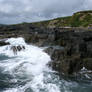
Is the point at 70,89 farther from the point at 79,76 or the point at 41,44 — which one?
the point at 41,44

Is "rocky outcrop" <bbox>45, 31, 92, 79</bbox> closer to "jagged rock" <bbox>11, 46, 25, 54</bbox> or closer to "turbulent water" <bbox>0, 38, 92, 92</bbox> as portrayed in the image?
"turbulent water" <bbox>0, 38, 92, 92</bbox>

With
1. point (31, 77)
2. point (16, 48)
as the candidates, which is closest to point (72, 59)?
point (31, 77)

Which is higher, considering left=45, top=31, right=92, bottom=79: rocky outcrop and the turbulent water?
left=45, top=31, right=92, bottom=79: rocky outcrop

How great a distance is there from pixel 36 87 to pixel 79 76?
5323mm

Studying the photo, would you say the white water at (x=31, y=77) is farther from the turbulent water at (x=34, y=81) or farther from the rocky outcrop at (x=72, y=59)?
the rocky outcrop at (x=72, y=59)

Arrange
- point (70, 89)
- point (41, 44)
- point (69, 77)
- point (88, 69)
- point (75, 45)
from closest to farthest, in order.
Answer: point (70, 89) < point (69, 77) < point (88, 69) < point (75, 45) < point (41, 44)

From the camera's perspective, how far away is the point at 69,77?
16609 millimetres

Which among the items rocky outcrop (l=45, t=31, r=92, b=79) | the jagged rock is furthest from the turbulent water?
the jagged rock

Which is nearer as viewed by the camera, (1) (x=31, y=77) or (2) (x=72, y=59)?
(1) (x=31, y=77)

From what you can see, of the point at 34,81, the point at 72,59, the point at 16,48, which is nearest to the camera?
the point at 34,81

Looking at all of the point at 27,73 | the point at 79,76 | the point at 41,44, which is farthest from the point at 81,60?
the point at 41,44

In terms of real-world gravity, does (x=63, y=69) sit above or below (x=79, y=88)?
above

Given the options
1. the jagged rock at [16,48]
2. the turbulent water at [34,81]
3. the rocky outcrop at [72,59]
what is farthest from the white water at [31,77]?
the jagged rock at [16,48]

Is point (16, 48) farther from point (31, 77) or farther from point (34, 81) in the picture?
point (34, 81)
